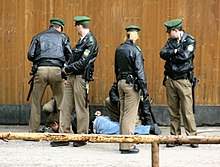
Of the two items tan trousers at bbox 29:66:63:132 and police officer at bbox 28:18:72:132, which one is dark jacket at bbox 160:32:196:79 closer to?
police officer at bbox 28:18:72:132

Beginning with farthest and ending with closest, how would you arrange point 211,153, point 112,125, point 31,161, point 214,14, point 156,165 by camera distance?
point 214,14, point 112,125, point 211,153, point 31,161, point 156,165

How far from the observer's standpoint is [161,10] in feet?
34.3

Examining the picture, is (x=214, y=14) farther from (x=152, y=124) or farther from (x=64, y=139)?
(x=64, y=139)

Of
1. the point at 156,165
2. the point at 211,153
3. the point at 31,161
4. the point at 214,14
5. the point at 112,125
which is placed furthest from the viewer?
the point at 214,14

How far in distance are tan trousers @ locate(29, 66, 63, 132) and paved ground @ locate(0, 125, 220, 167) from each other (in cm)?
52

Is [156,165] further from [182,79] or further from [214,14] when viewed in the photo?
[214,14]

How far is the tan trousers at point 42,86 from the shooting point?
9.38m

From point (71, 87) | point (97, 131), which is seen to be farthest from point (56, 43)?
point (97, 131)

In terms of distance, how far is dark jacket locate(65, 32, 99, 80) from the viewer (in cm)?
862

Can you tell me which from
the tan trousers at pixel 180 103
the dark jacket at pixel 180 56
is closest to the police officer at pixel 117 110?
the tan trousers at pixel 180 103

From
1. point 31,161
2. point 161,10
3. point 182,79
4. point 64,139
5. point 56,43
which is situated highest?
point 161,10

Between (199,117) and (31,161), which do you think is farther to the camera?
(199,117)

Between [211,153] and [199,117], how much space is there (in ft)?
6.69

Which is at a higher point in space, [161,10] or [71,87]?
[161,10]
